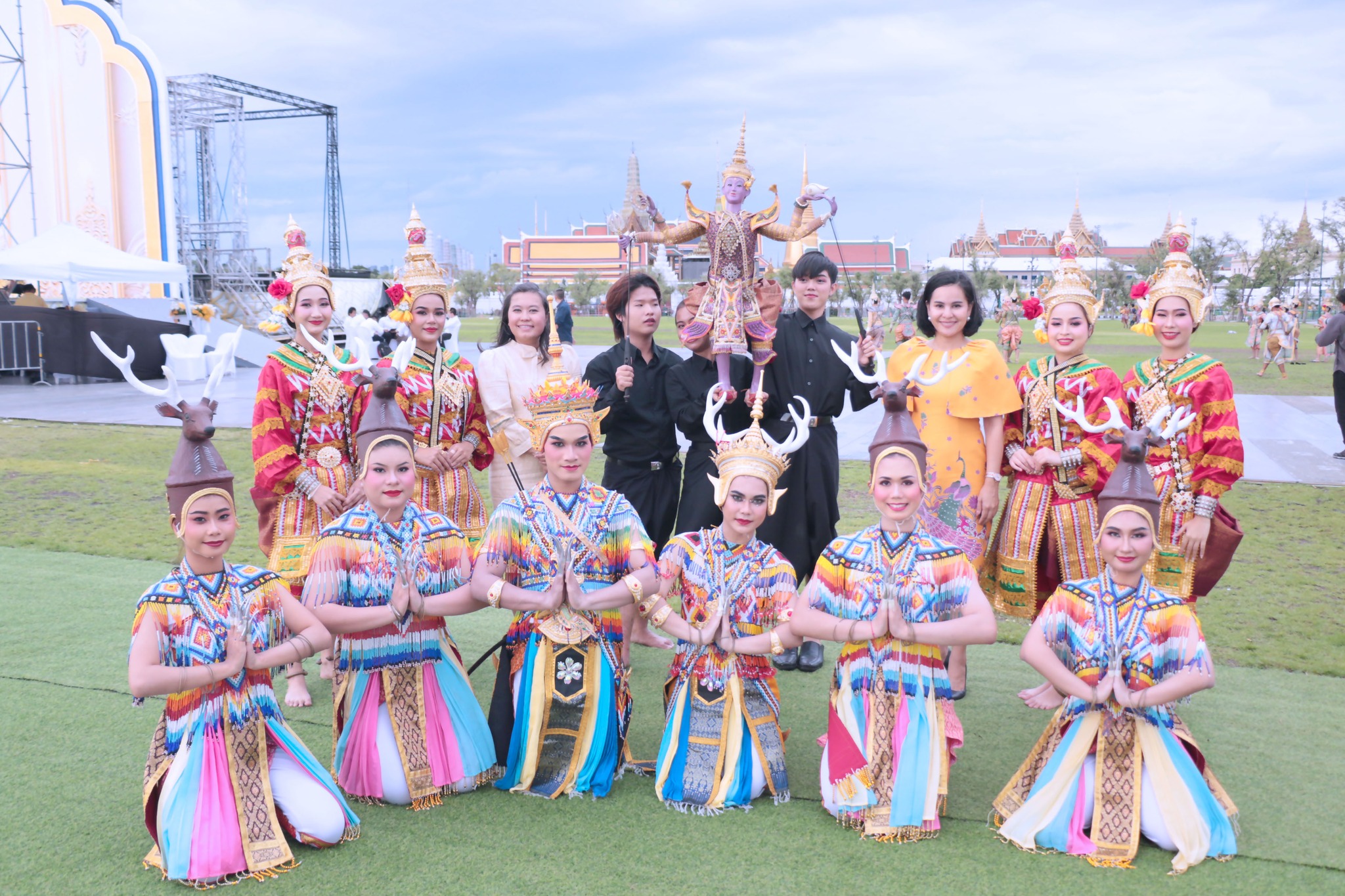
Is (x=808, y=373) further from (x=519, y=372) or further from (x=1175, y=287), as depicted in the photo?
(x=1175, y=287)

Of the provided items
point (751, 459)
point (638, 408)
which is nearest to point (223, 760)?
point (751, 459)

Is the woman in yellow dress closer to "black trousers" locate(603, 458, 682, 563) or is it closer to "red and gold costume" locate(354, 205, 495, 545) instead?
"black trousers" locate(603, 458, 682, 563)

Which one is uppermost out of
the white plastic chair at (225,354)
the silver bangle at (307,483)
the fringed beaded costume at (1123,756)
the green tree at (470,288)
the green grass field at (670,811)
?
the green tree at (470,288)

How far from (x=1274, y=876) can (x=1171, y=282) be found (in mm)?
2198

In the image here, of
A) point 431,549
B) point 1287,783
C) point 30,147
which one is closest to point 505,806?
point 431,549

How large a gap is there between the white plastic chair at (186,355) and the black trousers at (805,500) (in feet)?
49.0

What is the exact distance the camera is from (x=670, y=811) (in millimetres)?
3334

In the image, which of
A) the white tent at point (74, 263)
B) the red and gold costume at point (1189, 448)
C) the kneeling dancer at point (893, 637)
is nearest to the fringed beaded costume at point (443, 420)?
the kneeling dancer at point (893, 637)

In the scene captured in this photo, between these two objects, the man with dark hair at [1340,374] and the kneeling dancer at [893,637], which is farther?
the man with dark hair at [1340,374]

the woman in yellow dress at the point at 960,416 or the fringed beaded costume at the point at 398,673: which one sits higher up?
the woman in yellow dress at the point at 960,416

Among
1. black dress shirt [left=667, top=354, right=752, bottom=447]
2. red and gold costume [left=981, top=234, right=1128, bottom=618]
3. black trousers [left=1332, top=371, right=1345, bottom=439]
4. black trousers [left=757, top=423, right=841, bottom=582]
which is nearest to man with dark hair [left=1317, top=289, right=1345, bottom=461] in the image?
black trousers [left=1332, top=371, right=1345, bottom=439]

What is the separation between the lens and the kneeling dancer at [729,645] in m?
3.36

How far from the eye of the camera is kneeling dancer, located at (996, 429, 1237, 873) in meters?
3.04

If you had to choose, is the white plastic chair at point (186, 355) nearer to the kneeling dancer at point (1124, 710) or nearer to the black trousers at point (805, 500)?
the black trousers at point (805, 500)
